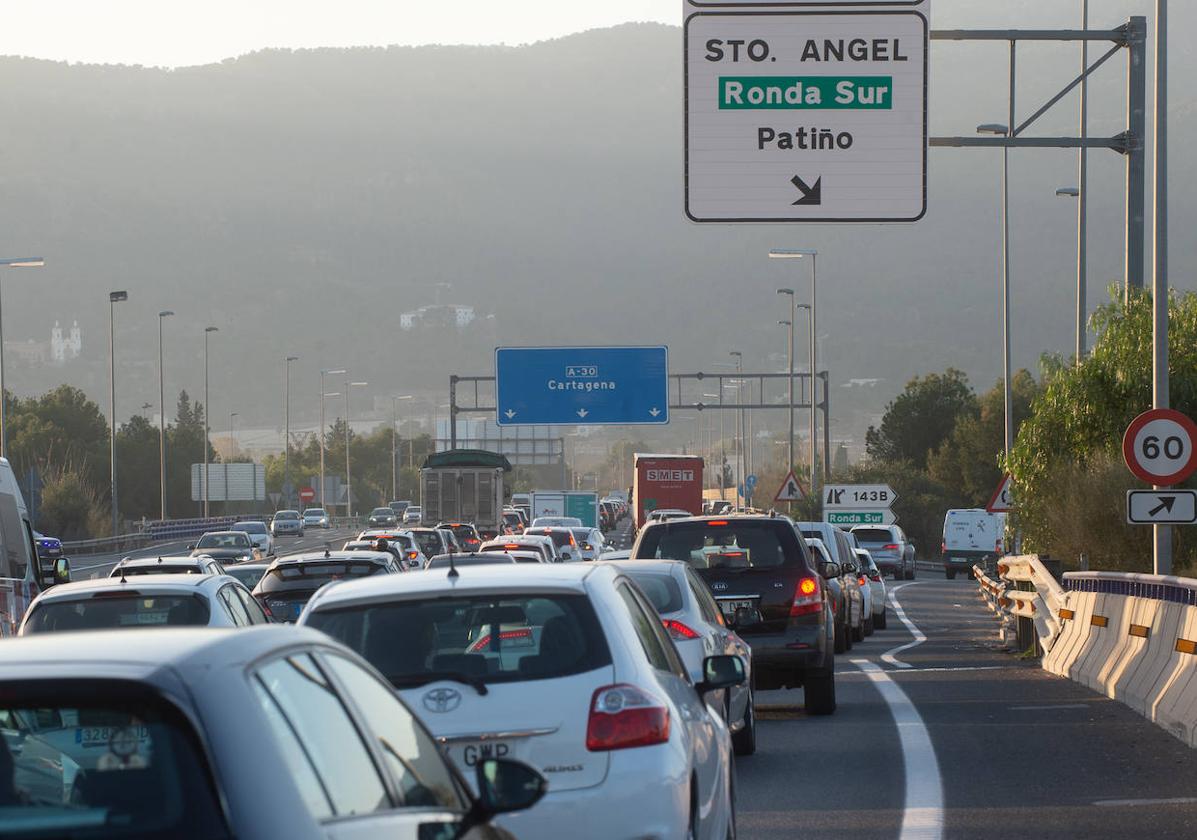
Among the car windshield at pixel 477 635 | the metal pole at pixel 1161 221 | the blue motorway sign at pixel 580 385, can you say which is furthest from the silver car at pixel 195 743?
the blue motorway sign at pixel 580 385

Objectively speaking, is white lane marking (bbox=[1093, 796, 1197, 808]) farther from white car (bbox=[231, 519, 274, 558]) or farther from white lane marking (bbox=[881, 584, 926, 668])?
white car (bbox=[231, 519, 274, 558])

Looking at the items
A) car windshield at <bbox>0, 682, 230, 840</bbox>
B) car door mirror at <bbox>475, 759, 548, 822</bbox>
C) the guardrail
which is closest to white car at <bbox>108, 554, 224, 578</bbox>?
the guardrail

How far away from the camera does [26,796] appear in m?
3.90

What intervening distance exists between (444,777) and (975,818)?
21.8 feet

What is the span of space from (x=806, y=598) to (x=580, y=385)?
1728 inches

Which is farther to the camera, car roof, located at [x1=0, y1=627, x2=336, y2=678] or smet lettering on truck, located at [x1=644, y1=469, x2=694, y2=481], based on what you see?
smet lettering on truck, located at [x1=644, y1=469, x2=694, y2=481]

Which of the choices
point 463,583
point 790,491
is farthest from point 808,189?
point 790,491

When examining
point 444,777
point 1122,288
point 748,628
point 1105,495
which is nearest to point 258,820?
point 444,777

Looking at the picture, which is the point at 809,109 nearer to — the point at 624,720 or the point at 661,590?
the point at 661,590

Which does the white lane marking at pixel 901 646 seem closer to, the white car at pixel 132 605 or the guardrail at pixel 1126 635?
→ the guardrail at pixel 1126 635

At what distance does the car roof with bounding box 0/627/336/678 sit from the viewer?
386 centimetres

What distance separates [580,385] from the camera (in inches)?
2406

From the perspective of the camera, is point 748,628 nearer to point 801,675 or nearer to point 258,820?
point 801,675

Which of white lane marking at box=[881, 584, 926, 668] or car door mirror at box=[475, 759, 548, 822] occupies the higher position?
car door mirror at box=[475, 759, 548, 822]
